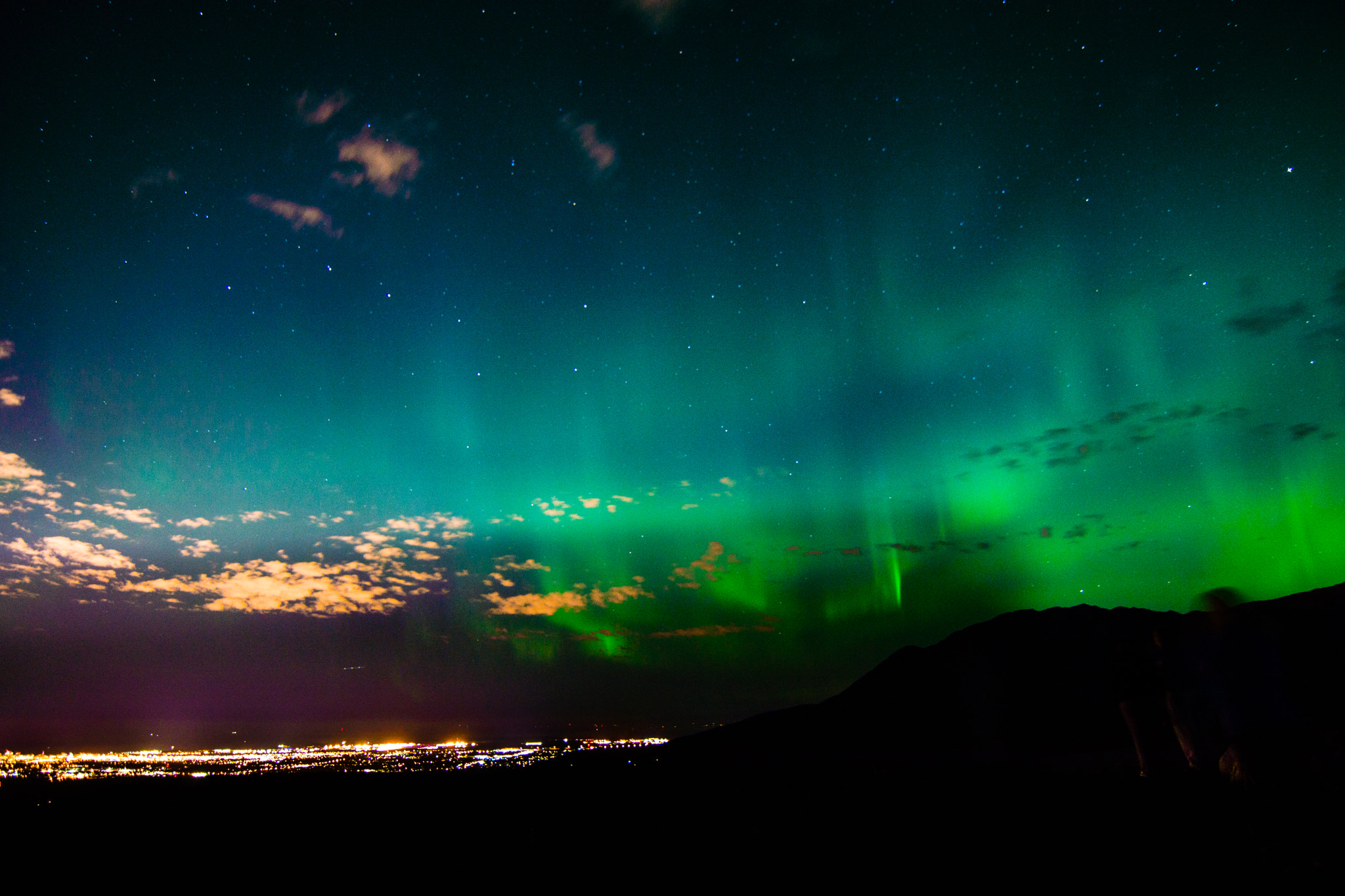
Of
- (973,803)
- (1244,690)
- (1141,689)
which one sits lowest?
(973,803)

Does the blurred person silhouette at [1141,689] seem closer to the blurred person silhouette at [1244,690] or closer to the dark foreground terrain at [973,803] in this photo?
the dark foreground terrain at [973,803]

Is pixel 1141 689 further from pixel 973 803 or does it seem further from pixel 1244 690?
pixel 973 803

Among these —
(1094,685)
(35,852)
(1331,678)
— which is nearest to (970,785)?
(35,852)

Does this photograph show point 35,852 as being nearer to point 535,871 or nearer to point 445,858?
point 445,858

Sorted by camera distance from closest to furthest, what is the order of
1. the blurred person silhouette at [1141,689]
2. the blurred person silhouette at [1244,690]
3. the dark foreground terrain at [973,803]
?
the dark foreground terrain at [973,803] → the blurred person silhouette at [1244,690] → the blurred person silhouette at [1141,689]

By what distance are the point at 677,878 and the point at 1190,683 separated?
6732mm

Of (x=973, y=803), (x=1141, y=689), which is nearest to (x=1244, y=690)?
(x=1141, y=689)

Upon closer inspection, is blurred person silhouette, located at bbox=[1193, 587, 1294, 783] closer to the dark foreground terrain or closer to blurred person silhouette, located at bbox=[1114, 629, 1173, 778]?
the dark foreground terrain

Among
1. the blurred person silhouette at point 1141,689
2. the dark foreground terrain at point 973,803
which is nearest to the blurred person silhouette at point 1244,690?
the dark foreground terrain at point 973,803

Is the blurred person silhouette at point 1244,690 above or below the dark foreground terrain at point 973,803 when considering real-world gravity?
above

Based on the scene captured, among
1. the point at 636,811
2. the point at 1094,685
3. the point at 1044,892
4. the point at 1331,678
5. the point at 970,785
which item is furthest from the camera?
the point at 1094,685

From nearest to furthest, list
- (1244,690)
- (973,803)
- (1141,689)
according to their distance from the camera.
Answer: (1244,690) < (1141,689) < (973,803)

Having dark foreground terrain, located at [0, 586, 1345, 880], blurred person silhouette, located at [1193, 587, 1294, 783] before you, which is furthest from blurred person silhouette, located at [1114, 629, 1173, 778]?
blurred person silhouette, located at [1193, 587, 1294, 783]

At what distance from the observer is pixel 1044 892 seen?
182 inches
